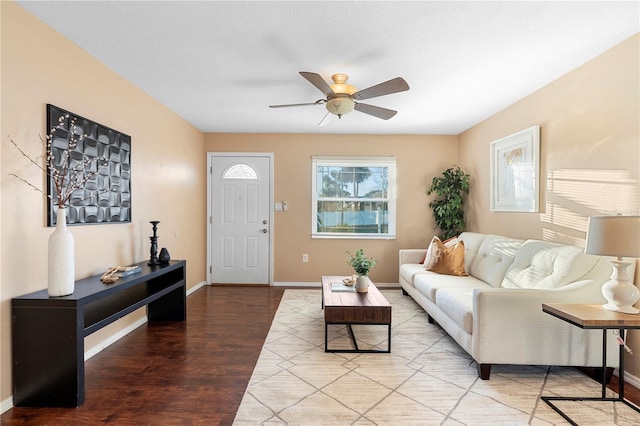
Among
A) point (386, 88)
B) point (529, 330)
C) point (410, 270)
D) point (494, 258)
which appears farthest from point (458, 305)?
point (386, 88)

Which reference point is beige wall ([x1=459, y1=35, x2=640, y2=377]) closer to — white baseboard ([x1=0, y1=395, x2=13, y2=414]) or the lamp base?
the lamp base

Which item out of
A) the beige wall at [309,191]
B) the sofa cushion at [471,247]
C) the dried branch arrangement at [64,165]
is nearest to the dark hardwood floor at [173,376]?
the dried branch arrangement at [64,165]

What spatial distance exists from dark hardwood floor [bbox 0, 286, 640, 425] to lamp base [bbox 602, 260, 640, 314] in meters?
0.64

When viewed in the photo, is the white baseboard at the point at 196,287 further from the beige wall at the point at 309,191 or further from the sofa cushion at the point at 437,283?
the sofa cushion at the point at 437,283

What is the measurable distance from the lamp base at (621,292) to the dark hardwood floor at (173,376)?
643 millimetres

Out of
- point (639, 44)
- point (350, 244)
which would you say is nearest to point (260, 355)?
point (350, 244)

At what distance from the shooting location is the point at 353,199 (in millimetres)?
5480

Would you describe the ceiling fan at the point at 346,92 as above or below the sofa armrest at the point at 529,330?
above

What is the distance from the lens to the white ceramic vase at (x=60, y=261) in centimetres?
207

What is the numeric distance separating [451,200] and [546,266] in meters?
2.30

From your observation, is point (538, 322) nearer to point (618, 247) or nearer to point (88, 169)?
point (618, 247)

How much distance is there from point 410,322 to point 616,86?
2.64m

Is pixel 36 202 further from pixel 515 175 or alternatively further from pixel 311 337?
pixel 515 175

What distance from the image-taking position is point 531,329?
2.34m
